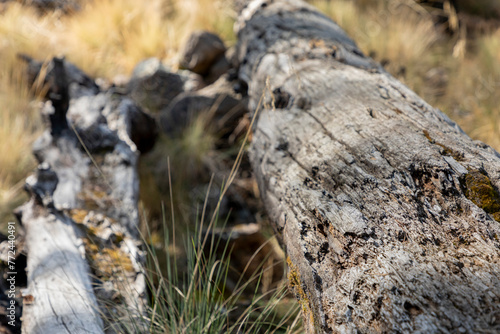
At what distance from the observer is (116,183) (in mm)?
2256

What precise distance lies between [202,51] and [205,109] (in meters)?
1.06

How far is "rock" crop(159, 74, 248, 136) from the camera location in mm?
3611

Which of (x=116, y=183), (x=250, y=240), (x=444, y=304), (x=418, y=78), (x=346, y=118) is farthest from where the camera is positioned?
(x=418, y=78)

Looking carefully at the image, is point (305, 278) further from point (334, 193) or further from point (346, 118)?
point (346, 118)

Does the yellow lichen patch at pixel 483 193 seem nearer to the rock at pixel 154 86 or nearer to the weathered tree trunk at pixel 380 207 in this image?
the weathered tree trunk at pixel 380 207

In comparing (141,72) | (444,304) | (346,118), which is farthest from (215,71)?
(444,304)

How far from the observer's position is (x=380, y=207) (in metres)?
1.20

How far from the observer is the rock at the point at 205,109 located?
11.8ft

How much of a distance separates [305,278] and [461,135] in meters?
0.84

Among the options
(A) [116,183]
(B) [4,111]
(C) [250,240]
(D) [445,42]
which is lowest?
(B) [4,111]

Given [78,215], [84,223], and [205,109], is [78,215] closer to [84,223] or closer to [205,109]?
[84,223]

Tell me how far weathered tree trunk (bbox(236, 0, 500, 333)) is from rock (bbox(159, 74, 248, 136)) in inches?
69.7

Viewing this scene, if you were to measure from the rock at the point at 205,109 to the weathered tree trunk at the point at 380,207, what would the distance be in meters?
1.77

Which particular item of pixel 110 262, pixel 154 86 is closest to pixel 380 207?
pixel 110 262
